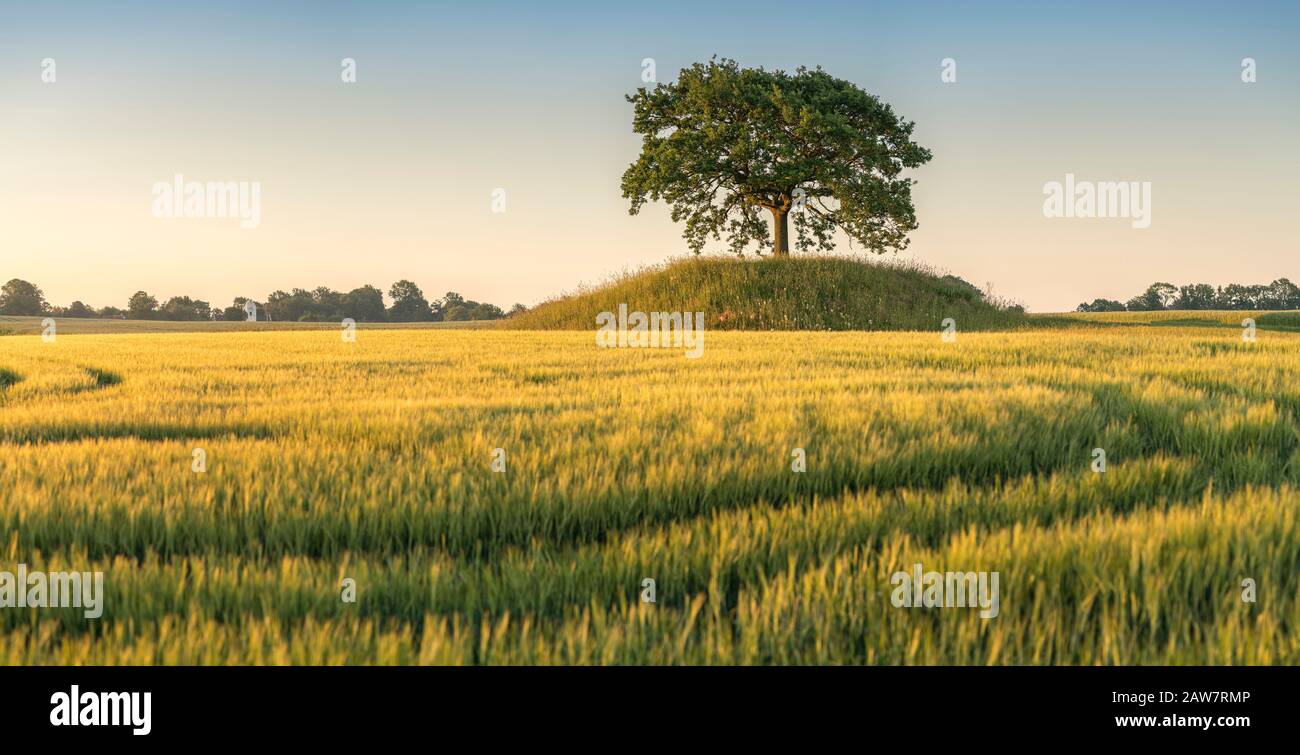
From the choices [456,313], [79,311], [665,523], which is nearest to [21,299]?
[79,311]

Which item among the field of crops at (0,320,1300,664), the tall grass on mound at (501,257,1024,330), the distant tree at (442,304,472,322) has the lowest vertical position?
the field of crops at (0,320,1300,664)

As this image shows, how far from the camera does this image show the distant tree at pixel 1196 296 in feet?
331

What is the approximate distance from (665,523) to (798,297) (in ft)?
80.0

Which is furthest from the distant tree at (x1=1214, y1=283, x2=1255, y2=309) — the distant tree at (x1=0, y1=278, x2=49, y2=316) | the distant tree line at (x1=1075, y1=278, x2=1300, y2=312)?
the distant tree at (x1=0, y1=278, x2=49, y2=316)

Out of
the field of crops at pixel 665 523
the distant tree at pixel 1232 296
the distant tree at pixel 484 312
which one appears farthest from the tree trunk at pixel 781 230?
the distant tree at pixel 1232 296

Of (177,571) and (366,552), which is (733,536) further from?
(177,571)

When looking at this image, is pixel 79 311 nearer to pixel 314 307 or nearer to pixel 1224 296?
pixel 314 307

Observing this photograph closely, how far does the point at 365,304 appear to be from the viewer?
93.8 metres

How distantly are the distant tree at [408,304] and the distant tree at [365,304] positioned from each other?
1758mm

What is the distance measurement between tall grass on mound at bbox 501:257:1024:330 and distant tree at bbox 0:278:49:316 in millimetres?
103384

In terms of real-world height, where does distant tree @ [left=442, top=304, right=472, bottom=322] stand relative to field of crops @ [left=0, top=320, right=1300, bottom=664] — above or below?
above

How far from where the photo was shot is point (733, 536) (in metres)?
2.75

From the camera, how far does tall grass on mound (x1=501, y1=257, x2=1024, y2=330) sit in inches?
1013

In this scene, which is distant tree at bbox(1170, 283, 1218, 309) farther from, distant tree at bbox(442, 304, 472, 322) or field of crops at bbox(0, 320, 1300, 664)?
field of crops at bbox(0, 320, 1300, 664)
